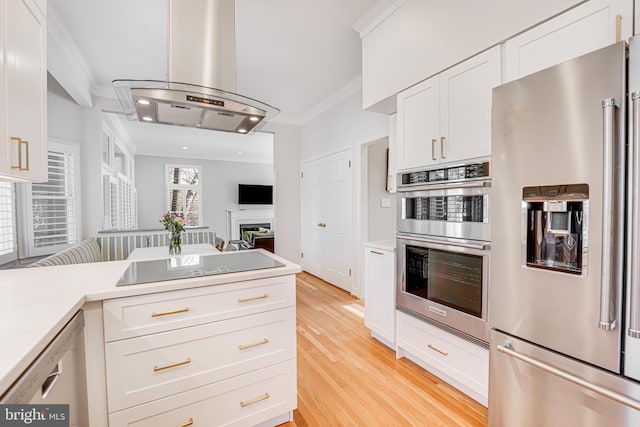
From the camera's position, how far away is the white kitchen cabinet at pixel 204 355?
124 cm

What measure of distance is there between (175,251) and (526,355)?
10.7 ft

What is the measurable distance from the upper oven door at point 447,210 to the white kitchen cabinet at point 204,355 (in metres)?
1.06

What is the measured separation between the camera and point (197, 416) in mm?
1388

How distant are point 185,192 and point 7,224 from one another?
6133 millimetres

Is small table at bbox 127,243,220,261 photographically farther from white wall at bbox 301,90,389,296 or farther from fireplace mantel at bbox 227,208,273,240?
fireplace mantel at bbox 227,208,273,240

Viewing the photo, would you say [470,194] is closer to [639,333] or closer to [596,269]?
[596,269]

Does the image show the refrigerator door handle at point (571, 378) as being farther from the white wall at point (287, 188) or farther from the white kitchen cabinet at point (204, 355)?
the white wall at point (287, 188)

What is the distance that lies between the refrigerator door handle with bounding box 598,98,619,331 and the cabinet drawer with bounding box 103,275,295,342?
1331 mm

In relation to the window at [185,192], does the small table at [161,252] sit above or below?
below

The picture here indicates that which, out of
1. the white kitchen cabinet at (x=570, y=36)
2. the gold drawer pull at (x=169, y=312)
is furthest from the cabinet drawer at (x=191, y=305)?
the white kitchen cabinet at (x=570, y=36)

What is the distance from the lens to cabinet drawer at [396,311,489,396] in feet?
5.68

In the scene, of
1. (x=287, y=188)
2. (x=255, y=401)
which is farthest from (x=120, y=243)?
(x=255, y=401)

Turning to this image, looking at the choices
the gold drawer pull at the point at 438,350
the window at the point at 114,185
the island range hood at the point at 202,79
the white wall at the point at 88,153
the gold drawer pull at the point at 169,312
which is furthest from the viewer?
the window at the point at 114,185

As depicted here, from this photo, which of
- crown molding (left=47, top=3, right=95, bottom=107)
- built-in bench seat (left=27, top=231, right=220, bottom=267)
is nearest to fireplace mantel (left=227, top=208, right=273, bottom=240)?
built-in bench seat (left=27, top=231, right=220, bottom=267)
